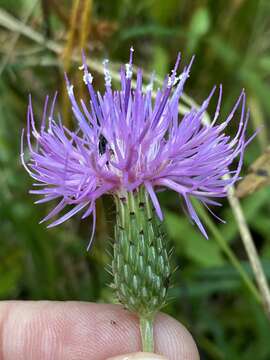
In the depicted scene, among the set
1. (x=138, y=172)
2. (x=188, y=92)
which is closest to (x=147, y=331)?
(x=138, y=172)

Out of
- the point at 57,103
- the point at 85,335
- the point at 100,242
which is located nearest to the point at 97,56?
the point at 57,103

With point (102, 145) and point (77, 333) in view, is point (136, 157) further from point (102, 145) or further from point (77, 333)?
point (77, 333)

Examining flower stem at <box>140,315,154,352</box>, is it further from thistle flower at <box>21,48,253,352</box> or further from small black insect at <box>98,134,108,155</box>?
small black insect at <box>98,134,108,155</box>

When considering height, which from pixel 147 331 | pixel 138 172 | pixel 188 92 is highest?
pixel 188 92

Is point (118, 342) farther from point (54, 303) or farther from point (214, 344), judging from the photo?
point (214, 344)

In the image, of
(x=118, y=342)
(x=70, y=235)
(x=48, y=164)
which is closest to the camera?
(x=48, y=164)

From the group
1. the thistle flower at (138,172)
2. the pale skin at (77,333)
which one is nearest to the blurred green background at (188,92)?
the pale skin at (77,333)

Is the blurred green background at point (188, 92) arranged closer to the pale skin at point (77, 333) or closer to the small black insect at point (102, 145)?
the pale skin at point (77, 333)
